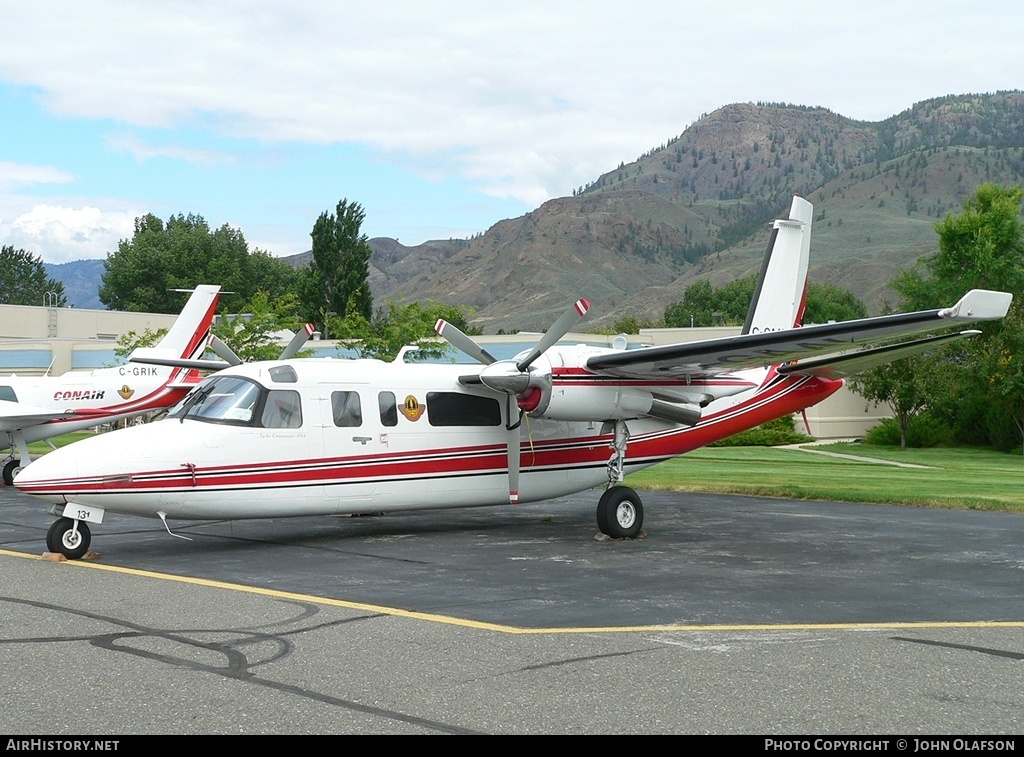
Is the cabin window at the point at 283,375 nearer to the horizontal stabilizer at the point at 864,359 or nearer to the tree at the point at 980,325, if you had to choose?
the horizontal stabilizer at the point at 864,359

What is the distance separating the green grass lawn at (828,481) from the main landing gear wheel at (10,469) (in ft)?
49.6

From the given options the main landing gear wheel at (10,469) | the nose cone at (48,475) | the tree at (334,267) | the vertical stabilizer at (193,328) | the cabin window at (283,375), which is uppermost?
the tree at (334,267)

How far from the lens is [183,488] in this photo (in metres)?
13.8

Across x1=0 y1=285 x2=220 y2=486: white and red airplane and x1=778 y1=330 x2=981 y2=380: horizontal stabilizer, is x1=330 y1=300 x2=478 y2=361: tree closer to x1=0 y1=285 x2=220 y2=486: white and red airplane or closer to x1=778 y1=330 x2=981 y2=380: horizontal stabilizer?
x1=0 y1=285 x2=220 y2=486: white and red airplane

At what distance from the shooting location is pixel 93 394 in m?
28.4

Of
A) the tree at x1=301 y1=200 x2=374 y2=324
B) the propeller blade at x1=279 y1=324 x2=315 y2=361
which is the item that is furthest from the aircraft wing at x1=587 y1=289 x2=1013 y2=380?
the tree at x1=301 y1=200 x2=374 y2=324

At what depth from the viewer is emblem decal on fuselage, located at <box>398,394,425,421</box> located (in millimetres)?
16016

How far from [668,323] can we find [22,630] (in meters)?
141

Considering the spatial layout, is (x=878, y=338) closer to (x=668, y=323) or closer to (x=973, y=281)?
(x=973, y=281)

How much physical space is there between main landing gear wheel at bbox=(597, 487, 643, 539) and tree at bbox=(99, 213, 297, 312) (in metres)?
93.7

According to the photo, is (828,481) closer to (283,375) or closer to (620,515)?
(620,515)

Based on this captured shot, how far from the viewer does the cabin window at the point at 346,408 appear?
15320 mm

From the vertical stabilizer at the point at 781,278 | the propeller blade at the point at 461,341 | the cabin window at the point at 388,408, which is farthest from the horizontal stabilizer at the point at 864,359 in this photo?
the cabin window at the point at 388,408
